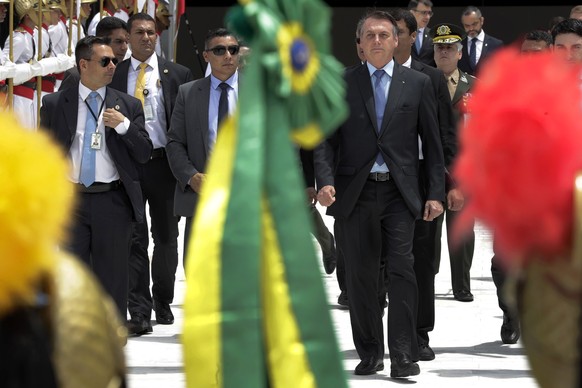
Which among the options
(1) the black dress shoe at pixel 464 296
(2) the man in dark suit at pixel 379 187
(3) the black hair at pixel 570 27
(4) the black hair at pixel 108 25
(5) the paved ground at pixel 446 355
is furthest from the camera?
(1) the black dress shoe at pixel 464 296

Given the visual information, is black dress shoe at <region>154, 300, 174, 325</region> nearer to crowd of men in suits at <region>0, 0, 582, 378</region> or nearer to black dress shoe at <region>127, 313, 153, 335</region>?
crowd of men in suits at <region>0, 0, 582, 378</region>

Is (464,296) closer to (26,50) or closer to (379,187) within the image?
(379,187)

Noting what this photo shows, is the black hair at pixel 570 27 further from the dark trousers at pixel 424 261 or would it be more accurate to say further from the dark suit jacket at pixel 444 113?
the dark trousers at pixel 424 261

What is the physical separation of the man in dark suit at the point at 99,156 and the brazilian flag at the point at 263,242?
14.8 ft

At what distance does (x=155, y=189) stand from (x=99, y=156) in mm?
1289

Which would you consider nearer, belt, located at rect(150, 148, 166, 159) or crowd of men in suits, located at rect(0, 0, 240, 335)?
crowd of men in suits, located at rect(0, 0, 240, 335)

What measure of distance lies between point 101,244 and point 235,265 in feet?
15.9

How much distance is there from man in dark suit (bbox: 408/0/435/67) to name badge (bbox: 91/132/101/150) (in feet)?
11.1

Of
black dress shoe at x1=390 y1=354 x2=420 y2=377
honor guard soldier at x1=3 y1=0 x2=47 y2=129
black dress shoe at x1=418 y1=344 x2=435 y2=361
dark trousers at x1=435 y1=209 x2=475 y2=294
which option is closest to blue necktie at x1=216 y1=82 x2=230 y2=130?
black dress shoe at x1=418 y1=344 x2=435 y2=361

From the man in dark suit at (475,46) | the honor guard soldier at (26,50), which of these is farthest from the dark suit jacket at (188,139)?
the honor guard soldier at (26,50)

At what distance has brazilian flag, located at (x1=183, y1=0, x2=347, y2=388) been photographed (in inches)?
166

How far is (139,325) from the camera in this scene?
9984 millimetres

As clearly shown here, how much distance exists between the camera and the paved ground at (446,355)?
842 centimetres

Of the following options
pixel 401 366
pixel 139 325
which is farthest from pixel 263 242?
pixel 139 325
